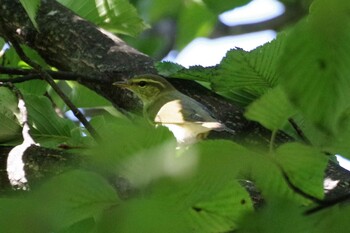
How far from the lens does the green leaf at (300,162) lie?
2.19ft

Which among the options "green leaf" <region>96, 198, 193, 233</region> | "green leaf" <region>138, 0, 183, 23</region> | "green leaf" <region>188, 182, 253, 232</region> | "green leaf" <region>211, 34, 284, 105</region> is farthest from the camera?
"green leaf" <region>138, 0, 183, 23</region>

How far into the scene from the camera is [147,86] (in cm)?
287

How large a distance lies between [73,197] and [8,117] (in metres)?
1.15

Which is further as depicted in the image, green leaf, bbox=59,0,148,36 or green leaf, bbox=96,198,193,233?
green leaf, bbox=59,0,148,36

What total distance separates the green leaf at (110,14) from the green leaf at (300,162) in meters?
1.98

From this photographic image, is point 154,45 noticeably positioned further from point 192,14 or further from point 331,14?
point 331,14

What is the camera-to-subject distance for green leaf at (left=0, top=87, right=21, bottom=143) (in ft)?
5.57

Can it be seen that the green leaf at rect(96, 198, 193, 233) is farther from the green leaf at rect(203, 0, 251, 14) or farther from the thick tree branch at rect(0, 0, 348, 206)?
the thick tree branch at rect(0, 0, 348, 206)

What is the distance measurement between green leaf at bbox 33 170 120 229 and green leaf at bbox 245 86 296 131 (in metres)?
0.14

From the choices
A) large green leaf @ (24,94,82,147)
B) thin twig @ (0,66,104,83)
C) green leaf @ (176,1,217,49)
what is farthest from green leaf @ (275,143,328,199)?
green leaf @ (176,1,217,49)

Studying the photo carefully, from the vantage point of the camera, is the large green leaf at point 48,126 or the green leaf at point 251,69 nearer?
the green leaf at point 251,69

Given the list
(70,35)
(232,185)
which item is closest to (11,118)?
(70,35)

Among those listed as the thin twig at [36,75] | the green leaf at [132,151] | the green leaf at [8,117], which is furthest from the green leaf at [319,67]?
the thin twig at [36,75]

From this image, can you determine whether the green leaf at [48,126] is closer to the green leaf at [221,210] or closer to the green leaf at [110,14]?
the green leaf at [110,14]
